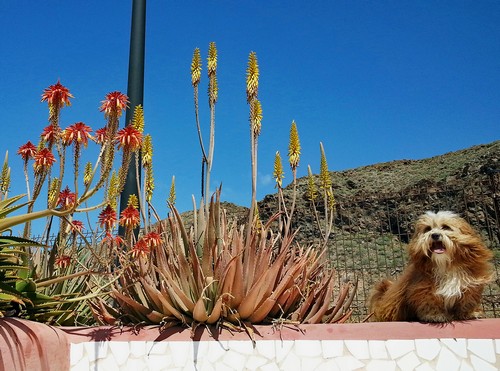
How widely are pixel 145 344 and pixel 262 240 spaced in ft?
4.88

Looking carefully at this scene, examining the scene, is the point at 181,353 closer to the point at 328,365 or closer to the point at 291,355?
the point at 291,355

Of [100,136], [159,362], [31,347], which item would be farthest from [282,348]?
[100,136]

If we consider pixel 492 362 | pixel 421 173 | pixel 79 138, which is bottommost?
pixel 492 362

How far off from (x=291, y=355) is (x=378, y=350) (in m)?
0.72

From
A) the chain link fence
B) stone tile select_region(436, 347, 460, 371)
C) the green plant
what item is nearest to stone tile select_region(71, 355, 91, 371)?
the green plant

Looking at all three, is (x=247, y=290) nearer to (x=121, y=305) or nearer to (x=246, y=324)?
(x=246, y=324)

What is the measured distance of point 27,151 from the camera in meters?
4.93

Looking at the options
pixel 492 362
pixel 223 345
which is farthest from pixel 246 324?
pixel 492 362

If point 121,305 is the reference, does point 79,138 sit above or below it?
above

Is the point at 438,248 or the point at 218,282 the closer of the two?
the point at 438,248

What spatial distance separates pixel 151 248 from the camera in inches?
184

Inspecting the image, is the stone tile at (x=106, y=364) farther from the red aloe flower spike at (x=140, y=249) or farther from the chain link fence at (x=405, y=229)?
the chain link fence at (x=405, y=229)

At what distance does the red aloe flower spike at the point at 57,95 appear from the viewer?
4215mm

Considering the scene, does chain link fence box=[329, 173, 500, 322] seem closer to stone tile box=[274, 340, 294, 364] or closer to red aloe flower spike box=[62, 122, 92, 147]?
stone tile box=[274, 340, 294, 364]
